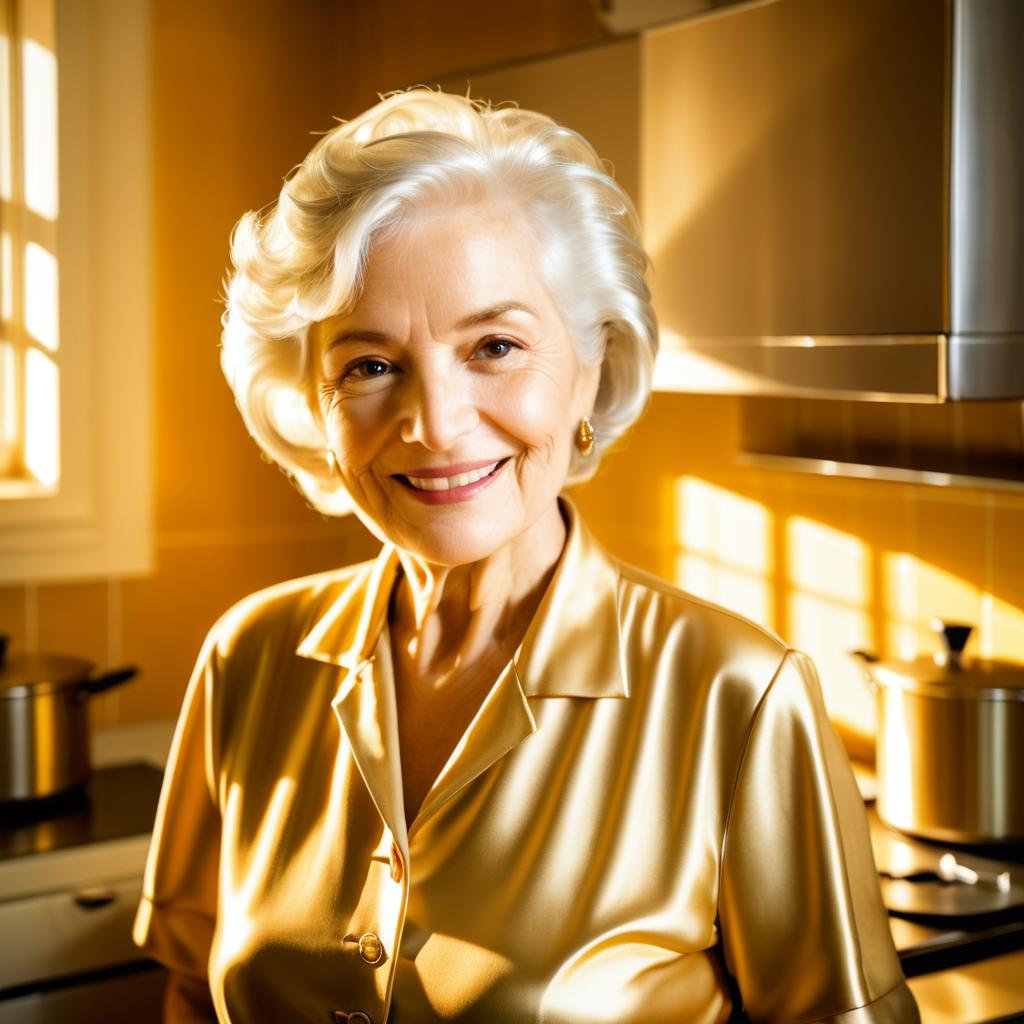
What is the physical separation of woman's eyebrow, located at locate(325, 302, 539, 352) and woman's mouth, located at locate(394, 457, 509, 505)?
5.0 inches

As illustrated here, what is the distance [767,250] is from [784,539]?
2.21 feet

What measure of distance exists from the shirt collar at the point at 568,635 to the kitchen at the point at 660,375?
44 cm

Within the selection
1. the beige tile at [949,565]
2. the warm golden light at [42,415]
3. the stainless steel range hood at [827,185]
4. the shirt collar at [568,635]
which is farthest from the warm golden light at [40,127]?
the beige tile at [949,565]

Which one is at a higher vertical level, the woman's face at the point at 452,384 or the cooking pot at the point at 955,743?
the woman's face at the point at 452,384

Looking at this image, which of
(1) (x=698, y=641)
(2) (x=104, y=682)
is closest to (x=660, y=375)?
(1) (x=698, y=641)

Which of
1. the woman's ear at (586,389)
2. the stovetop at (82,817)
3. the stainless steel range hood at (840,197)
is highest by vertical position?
the stainless steel range hood at (840,197)

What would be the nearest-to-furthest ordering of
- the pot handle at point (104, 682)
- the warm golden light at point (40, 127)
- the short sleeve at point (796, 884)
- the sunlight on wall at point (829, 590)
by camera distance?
the short sleeve at point (796, 884)
the sunlight on wall at point (829, 590)
the pot handle at point (104, 682)
the warm golden light at point (40, 127)

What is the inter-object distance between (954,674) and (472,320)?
3.07 feet

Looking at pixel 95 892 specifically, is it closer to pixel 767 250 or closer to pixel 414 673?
pixel 414 673

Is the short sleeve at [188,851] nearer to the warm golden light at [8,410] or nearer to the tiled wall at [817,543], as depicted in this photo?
the tiled wall at [817,543]

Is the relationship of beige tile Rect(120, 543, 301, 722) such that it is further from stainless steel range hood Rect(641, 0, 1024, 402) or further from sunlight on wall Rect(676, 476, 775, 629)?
stainless steel range hood Rect(641, 0, 1024, 402)

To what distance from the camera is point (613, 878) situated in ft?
3.96

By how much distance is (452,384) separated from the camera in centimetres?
123

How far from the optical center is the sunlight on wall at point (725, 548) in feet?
7.66
